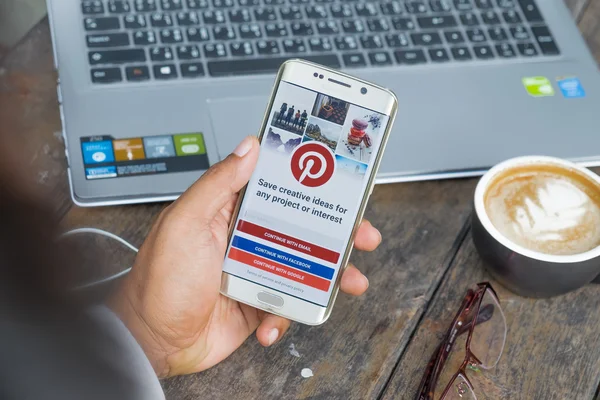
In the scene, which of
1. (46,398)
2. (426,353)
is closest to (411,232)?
(426,353)

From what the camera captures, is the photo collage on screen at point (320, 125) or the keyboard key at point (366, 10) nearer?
the photo collage on screen at point (320, 125)

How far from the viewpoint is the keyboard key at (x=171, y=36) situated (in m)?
0.83

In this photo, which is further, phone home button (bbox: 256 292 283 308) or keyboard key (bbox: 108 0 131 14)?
keyboard key (bbox: 108 0 131 14)

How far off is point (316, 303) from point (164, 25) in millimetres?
359

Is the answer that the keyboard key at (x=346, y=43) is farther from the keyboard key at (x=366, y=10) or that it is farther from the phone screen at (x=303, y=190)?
the phone screen at (x=303, y=190)

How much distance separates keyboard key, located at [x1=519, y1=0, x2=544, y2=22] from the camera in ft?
2.99

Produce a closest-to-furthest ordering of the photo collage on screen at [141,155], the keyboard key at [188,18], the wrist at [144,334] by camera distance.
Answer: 1. the wrist at [144,334]
2. the photo collage on screen at [141,155]
3. the keyboard key at [188,18]

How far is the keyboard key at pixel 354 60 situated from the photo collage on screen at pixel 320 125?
0.19 metres

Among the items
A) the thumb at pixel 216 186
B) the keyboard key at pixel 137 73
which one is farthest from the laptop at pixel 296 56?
the thumb at pixel 216 186

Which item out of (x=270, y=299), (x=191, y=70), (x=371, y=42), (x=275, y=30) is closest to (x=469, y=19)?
(x=371, y=42)

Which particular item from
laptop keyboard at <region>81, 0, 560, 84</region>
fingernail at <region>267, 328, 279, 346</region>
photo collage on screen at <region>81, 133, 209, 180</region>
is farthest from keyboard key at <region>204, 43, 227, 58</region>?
fingernail at <region>267, 328, 279, 346</region>

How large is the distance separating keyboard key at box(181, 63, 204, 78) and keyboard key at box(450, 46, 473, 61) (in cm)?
28

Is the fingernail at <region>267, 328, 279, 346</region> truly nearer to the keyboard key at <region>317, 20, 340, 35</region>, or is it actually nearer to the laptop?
the laptop

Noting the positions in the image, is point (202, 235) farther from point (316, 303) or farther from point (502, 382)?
point (502, 382)
